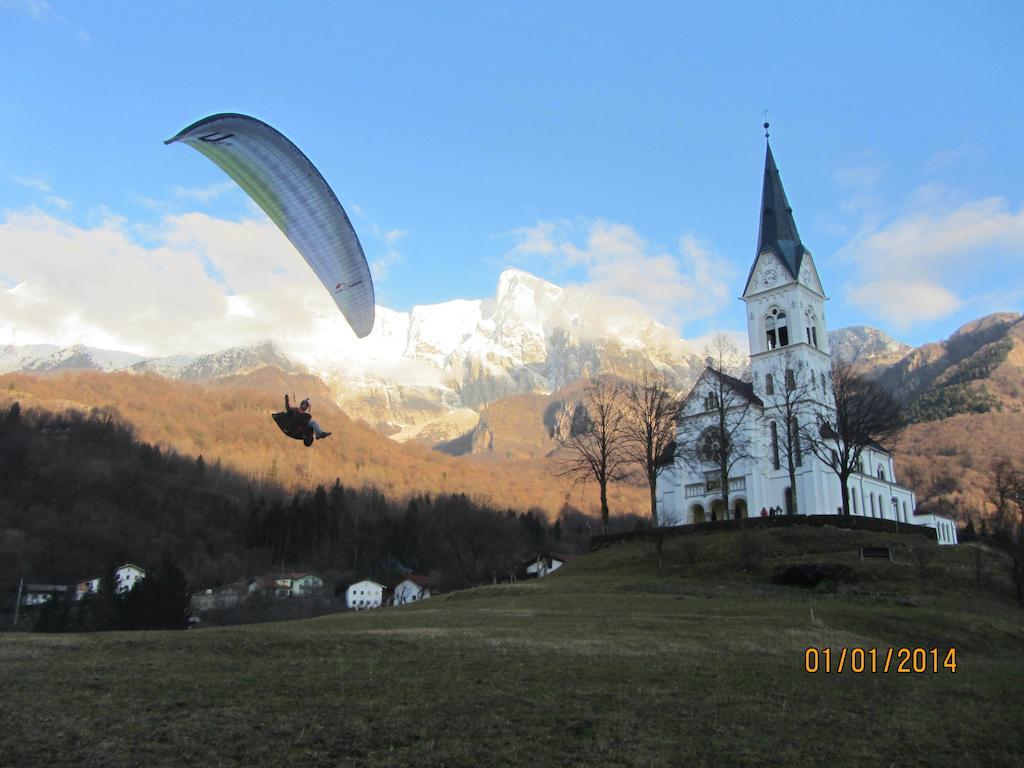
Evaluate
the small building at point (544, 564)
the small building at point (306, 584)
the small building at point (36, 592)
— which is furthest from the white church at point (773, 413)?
the small building at point (36, 592)

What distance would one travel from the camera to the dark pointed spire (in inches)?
2938

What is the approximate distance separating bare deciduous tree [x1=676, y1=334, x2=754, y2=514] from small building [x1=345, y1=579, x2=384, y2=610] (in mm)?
64905

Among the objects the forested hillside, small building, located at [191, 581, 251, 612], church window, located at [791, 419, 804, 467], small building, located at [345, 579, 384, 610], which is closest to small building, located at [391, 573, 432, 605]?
small building, located at [345, 579, 384, 610]

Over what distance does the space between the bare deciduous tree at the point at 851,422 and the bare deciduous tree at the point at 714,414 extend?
5.50m

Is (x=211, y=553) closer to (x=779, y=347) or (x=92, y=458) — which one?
(x=92, y=458)

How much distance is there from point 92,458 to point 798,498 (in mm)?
139225

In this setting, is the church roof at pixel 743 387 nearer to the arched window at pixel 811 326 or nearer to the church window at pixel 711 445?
the church window at pixel 711 445

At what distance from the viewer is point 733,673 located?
18.0m

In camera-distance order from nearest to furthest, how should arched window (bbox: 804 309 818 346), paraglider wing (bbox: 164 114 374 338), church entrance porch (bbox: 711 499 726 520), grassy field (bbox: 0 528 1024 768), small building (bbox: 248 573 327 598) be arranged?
grassy field (bbox: 0 528 1024 768)
paraglider wing (bbox: 164 114 374 338)
church entrance porch (bbox: 711 499 726 520)
arched window (bbox: 804 309 818 346)
small building (bbox: 248 573 327 598)

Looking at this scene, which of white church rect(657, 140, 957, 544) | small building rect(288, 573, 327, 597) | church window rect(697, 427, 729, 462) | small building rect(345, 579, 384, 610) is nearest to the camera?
church window rect(697, 427, 729, 462)

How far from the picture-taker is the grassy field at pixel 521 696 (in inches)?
470

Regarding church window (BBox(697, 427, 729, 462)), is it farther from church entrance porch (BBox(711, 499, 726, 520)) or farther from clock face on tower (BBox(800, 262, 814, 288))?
clock face on tower (BBox(800, 262, 814, 288))

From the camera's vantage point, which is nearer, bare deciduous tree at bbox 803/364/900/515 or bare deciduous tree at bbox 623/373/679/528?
bare deciduous tree at bbox 803/364/900/515

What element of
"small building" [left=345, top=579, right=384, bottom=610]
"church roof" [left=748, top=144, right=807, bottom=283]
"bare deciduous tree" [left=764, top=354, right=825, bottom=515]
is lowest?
"small building" [left=345, top=579, right=384, bottom=610]
